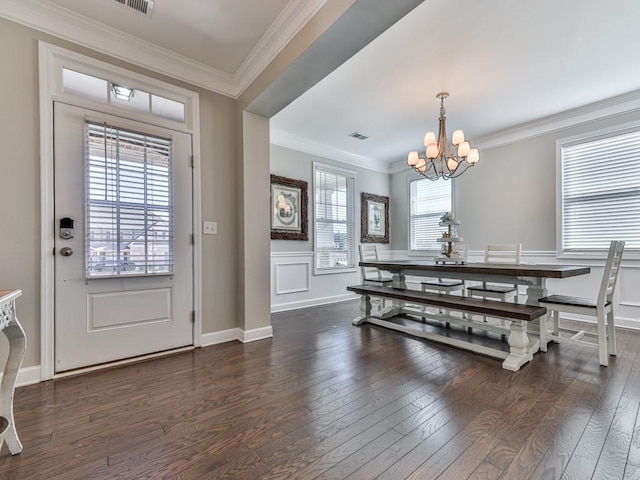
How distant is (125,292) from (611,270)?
407cm

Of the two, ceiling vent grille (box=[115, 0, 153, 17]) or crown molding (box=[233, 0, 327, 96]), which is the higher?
ceiling vent grille (box=[115, 0, 153, 17])

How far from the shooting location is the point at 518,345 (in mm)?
2350

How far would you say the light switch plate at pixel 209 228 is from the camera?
2.89 m

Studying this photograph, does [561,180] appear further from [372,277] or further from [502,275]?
[372,277]

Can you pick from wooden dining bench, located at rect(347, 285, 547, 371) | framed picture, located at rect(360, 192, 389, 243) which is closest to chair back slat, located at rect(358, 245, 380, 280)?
framed picture, located at rect(360, 192, 389, 243)

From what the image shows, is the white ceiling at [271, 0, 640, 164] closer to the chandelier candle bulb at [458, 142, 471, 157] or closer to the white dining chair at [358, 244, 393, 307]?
the chandelier candle bulb at [458, 142, 471, 157]

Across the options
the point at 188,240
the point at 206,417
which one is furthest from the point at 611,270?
the point at 188,240

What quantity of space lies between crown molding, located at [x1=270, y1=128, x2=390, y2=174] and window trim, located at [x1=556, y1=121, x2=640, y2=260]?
9.35ft

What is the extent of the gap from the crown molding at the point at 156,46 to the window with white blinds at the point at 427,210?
152 inches

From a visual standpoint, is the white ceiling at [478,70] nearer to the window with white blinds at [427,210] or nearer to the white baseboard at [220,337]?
the window with white blinds at [427,210]

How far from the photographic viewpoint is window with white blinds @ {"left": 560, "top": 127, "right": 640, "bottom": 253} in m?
3.45

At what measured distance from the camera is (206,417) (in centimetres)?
167

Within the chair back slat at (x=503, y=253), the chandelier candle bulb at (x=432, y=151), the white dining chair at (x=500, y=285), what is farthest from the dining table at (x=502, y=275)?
the chandelier candle bulb at (x=432, y=151)

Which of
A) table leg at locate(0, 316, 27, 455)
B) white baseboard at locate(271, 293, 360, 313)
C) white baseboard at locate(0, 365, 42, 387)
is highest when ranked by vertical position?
table leg at locate(0, 316, 27, 455)
